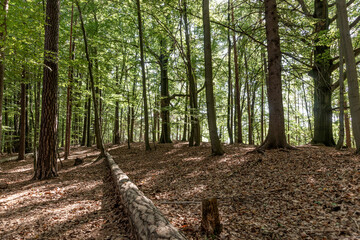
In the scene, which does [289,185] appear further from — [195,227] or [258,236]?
[195,227]

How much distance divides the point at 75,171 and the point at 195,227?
311 inches

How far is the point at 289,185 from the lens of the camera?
4867 millimetres

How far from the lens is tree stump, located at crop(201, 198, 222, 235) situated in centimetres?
322

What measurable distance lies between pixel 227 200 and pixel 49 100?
7366 mm

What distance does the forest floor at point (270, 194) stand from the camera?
3.29 m

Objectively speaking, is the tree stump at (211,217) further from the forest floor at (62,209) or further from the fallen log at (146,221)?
the forest floor at (62,209)

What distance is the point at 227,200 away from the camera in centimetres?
462

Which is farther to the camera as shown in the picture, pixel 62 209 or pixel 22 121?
pixel 22 121

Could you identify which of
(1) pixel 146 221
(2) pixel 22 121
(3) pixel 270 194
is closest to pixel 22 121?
(2) pixel 22 121

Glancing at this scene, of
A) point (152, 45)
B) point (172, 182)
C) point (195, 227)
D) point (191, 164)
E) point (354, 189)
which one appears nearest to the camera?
point (195, 227)

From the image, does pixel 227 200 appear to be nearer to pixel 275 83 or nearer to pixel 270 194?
pixel 270 194

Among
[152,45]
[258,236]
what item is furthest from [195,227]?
[152,45]

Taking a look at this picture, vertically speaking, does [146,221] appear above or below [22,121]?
below

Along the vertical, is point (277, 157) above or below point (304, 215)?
above
